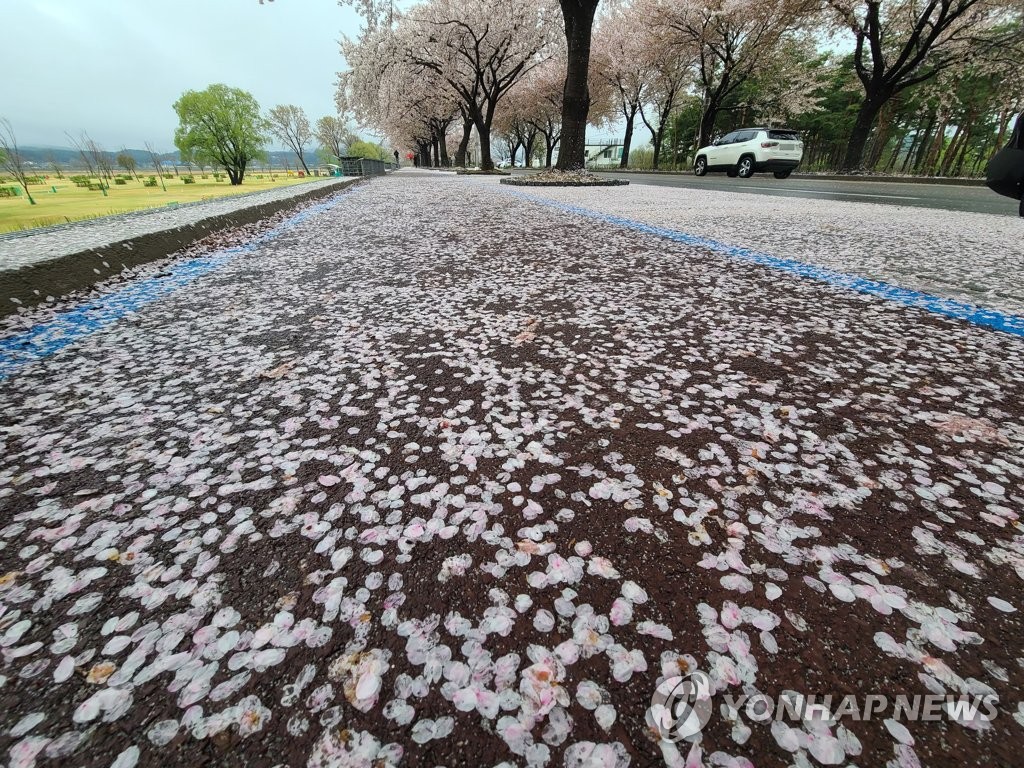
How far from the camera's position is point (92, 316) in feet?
7.50

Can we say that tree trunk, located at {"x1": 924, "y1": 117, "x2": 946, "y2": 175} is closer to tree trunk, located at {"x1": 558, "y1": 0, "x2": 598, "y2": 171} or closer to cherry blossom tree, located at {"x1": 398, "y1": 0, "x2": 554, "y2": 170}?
Result: cherry blossom tree, located at {"x1": 398, "y1": 0, "x2": 554, "y2": 170}

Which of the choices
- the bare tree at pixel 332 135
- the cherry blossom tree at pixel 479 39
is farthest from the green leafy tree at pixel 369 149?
the cherry blossom tree at pixel 479 39

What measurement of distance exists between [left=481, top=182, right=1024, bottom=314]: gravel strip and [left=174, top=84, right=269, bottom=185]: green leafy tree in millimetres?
45842

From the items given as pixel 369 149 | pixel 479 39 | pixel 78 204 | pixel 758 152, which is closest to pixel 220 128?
pixel 479 39

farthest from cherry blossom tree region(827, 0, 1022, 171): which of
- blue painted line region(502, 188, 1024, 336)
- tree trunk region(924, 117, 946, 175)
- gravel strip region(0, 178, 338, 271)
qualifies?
gravel strip region(0, 178, 338, 271)

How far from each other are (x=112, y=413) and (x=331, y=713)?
1342 mm

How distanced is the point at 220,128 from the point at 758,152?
4641 cm

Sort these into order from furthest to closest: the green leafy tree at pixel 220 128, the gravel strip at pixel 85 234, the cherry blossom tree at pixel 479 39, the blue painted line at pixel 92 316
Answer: the green leafy tree at pixel 220 128
the cherry blossom tree at pixel 479 39
the gravel strip at pixel 85 234
the blue painted line at pixel 92 316

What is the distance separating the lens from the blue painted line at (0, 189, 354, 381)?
185 cm

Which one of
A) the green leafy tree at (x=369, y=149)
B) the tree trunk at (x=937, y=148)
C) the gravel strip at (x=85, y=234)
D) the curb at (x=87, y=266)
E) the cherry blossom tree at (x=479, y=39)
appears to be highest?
the cherry blossom tree at (x=479, y=39)

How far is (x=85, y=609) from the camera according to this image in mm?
813

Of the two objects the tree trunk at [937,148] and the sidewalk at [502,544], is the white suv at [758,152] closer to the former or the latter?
the sidewalk at [502,544]

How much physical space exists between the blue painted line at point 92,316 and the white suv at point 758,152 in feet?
58.8

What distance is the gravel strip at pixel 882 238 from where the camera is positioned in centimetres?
287
